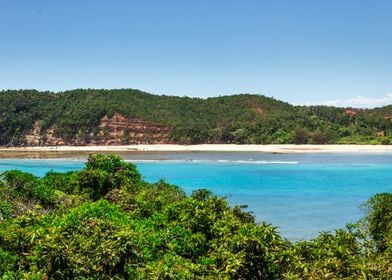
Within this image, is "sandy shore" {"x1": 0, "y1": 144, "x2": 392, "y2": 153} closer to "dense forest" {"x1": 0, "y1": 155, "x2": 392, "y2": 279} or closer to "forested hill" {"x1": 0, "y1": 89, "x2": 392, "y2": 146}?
"forested hill" {"x1": 0, "y1": 89, "x2": 392, "y2": 146}

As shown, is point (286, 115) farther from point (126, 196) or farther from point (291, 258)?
point (291, 258)

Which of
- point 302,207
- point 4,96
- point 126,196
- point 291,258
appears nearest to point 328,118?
point 4,96

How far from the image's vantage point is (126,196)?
19250 millimetres

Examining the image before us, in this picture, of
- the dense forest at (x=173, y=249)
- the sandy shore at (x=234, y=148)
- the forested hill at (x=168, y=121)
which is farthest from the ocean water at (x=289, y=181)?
the forested hill at (x=168, y=121)

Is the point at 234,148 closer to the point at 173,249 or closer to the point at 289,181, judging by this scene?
the point at 289,181

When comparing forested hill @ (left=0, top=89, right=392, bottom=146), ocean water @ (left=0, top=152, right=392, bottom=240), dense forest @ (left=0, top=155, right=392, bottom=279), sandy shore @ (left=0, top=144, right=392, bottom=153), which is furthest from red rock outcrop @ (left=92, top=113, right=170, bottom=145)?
dense forest @ (left=0, top=155, right=392, bottom=279)

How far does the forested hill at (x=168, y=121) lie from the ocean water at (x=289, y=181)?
81.0ft

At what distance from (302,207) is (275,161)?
36.6 metres

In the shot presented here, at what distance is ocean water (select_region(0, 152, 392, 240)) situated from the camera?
101 ft

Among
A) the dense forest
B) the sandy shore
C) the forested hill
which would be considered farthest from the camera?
the forested hill

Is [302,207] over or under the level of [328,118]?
under

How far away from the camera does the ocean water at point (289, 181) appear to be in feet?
101

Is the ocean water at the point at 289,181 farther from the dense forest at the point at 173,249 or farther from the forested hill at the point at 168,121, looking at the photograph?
the forested hill at the point at 168,121

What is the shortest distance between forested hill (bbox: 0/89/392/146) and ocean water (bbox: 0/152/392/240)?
24.7 metres
